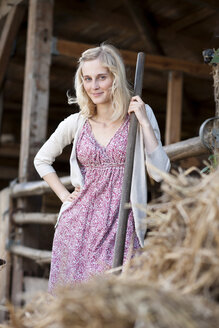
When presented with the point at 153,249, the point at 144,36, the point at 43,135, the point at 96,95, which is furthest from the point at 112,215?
the point at 144,36

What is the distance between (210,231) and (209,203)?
0.06 meters

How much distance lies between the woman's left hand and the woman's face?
0.22m

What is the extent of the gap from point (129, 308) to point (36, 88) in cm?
440

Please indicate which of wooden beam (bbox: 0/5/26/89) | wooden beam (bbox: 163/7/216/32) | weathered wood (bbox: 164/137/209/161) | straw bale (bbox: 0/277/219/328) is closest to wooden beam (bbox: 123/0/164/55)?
wooden beam (bbox: 163/7/216/32)

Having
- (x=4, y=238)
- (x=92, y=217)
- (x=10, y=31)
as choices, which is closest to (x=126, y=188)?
(x=92, y=217)

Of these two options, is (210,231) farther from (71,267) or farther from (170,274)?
(71,267)

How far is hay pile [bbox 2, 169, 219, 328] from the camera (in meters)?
1.07

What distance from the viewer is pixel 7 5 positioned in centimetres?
616

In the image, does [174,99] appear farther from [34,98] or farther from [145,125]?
[145,125]

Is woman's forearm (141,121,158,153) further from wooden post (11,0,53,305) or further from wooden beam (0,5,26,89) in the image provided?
wooden beam (0,5,26,89)

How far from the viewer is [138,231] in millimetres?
2584

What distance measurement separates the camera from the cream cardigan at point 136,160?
8.43ft

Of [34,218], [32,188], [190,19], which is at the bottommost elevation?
[34,218]

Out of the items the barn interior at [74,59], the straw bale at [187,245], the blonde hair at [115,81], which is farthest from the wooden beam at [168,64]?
the straw bale at [187,245]
